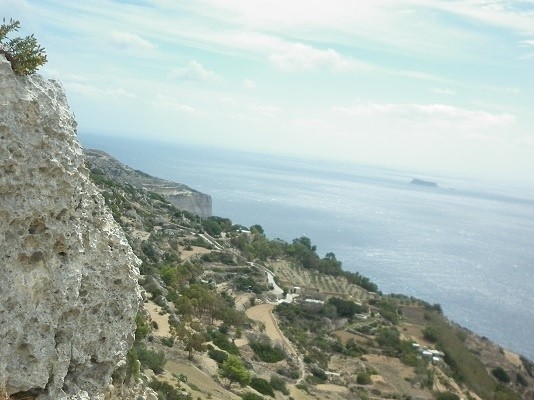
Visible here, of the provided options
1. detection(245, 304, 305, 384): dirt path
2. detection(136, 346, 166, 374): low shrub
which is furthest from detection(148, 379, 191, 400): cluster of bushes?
detection(245, 304, 305, 384): dirt path

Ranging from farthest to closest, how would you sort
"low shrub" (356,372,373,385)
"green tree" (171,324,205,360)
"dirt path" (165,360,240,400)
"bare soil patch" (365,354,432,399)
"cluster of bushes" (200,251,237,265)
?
1. "cluster of bushes" (200,251,237,265)
2. "bare soil patch" (365,354,432,399)
3. "low shrub" (356,372,373,385)
4. "green tree" (171,324,205,360)
5. "dirt path" (165,360,240,400)

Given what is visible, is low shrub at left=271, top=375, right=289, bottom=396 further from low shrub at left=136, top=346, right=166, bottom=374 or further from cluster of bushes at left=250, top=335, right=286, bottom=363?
low shrub at left=136, top=346, right=166, bottom=374

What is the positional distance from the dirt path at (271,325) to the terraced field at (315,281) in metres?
10.6

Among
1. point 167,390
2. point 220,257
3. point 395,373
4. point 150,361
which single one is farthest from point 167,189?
point 167,390

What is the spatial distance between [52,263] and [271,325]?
31.5 metres

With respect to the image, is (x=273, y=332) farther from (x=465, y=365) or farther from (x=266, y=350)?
(x=465, y=365)

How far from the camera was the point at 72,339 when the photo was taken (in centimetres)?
Answer: 605

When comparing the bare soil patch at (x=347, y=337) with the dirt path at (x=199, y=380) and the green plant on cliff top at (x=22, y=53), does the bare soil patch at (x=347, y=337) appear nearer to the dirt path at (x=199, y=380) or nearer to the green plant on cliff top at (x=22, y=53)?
the dirt path at (x=199, y=380)

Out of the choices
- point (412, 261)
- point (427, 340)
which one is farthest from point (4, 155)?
point (412, 261)

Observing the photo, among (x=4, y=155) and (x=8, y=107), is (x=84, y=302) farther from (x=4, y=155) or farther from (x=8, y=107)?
(x=8, y=107)

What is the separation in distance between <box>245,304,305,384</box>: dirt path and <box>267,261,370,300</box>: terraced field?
10.6 m

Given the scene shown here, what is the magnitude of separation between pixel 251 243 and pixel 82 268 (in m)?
54.5

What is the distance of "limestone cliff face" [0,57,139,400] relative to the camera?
5539 mm

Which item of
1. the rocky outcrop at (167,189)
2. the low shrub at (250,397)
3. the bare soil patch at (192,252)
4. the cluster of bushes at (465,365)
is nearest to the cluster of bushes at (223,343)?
the low shrub at (250,397)
